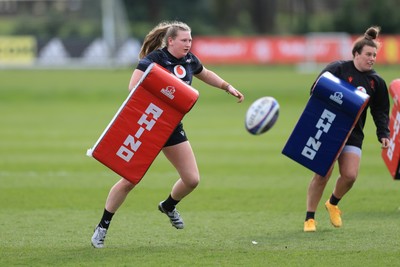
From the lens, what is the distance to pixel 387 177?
14.4m

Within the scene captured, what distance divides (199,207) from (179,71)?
126 inches

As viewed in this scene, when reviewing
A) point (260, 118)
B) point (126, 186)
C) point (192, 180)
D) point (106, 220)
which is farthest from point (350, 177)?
point (260, 118)

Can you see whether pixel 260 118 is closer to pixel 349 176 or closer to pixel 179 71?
pixel 349 176

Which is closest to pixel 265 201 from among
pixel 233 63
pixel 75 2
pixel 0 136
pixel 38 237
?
pixel 38 237

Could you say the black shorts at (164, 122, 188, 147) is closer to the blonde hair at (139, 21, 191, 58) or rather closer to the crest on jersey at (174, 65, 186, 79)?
the crest on jersey at (174, 65, 186, 79)

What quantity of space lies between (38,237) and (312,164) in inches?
115

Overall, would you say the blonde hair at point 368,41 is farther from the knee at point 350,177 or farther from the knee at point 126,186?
the knee at point 126,186

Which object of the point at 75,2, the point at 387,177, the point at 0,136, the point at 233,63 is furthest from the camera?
the point at 75,2

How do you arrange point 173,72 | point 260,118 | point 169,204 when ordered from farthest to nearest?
point 260,118 < point 169,204 < point 173,72

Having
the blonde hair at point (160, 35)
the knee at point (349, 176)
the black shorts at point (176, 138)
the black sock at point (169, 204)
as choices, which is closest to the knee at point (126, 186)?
the black shorts at point (176, 138)

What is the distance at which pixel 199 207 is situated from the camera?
11.7 m

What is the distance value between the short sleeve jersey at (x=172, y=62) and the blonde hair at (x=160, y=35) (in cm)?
13

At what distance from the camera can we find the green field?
835cm

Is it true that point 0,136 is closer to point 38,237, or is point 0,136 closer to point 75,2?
point 38,237
